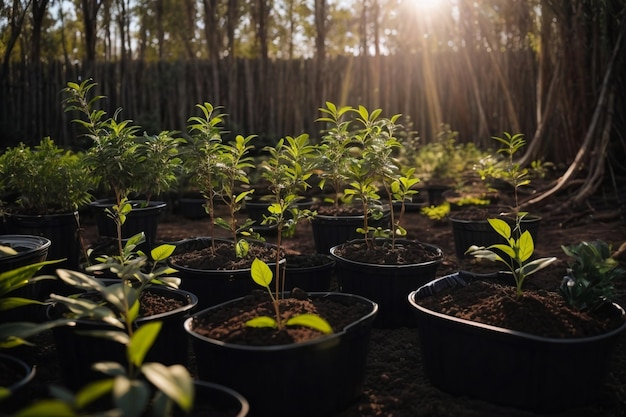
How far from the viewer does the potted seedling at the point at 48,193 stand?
12.1ft

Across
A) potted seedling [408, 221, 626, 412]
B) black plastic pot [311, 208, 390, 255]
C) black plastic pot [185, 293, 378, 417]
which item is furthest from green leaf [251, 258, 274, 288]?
black plastic pot [311, 208, 390, 255]

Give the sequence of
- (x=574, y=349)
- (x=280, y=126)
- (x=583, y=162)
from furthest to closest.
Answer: (x=280, y=126)
(x=583, y=162)
(x=574, y=349)

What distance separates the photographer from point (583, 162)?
6.32m

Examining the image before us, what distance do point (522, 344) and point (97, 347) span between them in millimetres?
1569

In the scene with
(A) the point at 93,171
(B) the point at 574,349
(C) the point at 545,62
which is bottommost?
(B) the point at 574,349

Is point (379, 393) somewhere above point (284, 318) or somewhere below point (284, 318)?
below

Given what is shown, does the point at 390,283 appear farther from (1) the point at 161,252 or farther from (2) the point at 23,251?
(2) the point at 23,251

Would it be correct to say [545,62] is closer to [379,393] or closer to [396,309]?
[396,309]

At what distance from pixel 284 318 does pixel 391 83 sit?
343 inches

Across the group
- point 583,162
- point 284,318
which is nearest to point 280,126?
point 583,162

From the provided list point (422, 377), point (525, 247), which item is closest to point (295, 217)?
point (422, 377)

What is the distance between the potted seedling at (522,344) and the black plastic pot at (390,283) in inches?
20.6

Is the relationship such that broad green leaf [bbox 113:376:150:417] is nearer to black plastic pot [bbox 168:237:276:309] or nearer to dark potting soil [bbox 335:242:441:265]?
black plastic pot [bbox 168:237:276:309]

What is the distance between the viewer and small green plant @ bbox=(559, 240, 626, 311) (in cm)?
224
